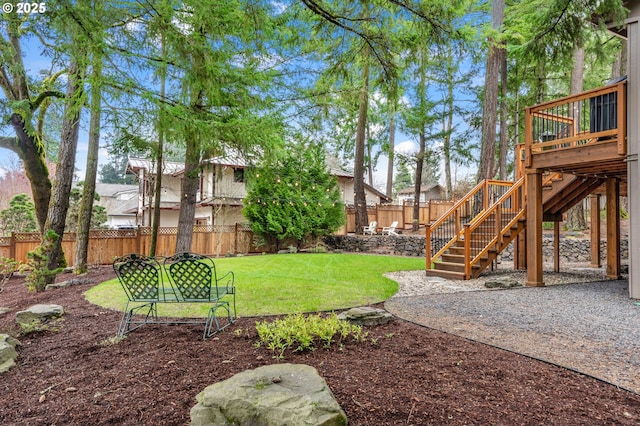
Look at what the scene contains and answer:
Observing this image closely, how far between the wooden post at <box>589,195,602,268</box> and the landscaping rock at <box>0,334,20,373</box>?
38.1 ft

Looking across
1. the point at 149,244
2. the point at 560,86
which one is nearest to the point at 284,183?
the point at 149,244

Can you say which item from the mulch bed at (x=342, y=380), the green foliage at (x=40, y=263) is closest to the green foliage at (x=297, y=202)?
the green foliage at (x=40, y=263)

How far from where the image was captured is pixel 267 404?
2.16m

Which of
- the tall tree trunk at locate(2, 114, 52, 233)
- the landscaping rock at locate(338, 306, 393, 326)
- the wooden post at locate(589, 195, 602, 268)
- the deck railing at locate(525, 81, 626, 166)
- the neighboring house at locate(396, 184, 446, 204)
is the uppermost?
the neighboring house at locate(396, 184, 446, 204)

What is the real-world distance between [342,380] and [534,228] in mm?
→ 6380

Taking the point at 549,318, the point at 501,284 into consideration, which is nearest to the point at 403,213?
the point at 501,284

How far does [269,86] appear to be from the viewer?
257 inches

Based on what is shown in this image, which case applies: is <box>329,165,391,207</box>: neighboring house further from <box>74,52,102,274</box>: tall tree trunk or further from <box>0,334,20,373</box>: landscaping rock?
<box>0,334,20,373</box>: landscaping rock

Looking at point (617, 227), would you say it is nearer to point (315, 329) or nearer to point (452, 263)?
point (452, 263)

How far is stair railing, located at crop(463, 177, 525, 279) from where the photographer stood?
8.12 m

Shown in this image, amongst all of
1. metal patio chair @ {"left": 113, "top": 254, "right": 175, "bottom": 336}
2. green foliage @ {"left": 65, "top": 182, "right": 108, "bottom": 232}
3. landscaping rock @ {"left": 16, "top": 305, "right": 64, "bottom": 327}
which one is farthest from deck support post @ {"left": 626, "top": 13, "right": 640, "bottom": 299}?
green foliage @ {"left": 65, "top": 182, "right": 108, "bottom": 232}

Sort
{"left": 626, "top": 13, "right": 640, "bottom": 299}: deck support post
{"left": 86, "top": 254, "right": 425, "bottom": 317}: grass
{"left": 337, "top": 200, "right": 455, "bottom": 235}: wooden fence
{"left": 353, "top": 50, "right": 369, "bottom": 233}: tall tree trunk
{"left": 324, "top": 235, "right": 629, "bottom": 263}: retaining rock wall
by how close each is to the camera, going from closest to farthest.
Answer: {"left": 86, "top": 254, "right": 425, "bottom": 317}: grass, {"left": 626, "top": 13, "right": 640, "bottom": 299}: deck support post, {"left": 324, "top": 235, "right": 629, "bottom": 263}: retaining rock wall, {"left": 353, "top": 50, "right": 369, "bottom": 233}: tall tree trunk, {"left": 337, "top": 200, "right": 455, "bottom": 235}: wooden fence

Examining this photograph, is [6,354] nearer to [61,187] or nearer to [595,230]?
[61,187]

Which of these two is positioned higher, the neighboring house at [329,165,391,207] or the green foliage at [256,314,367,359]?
the neighboring house at [329,165,391,207]
